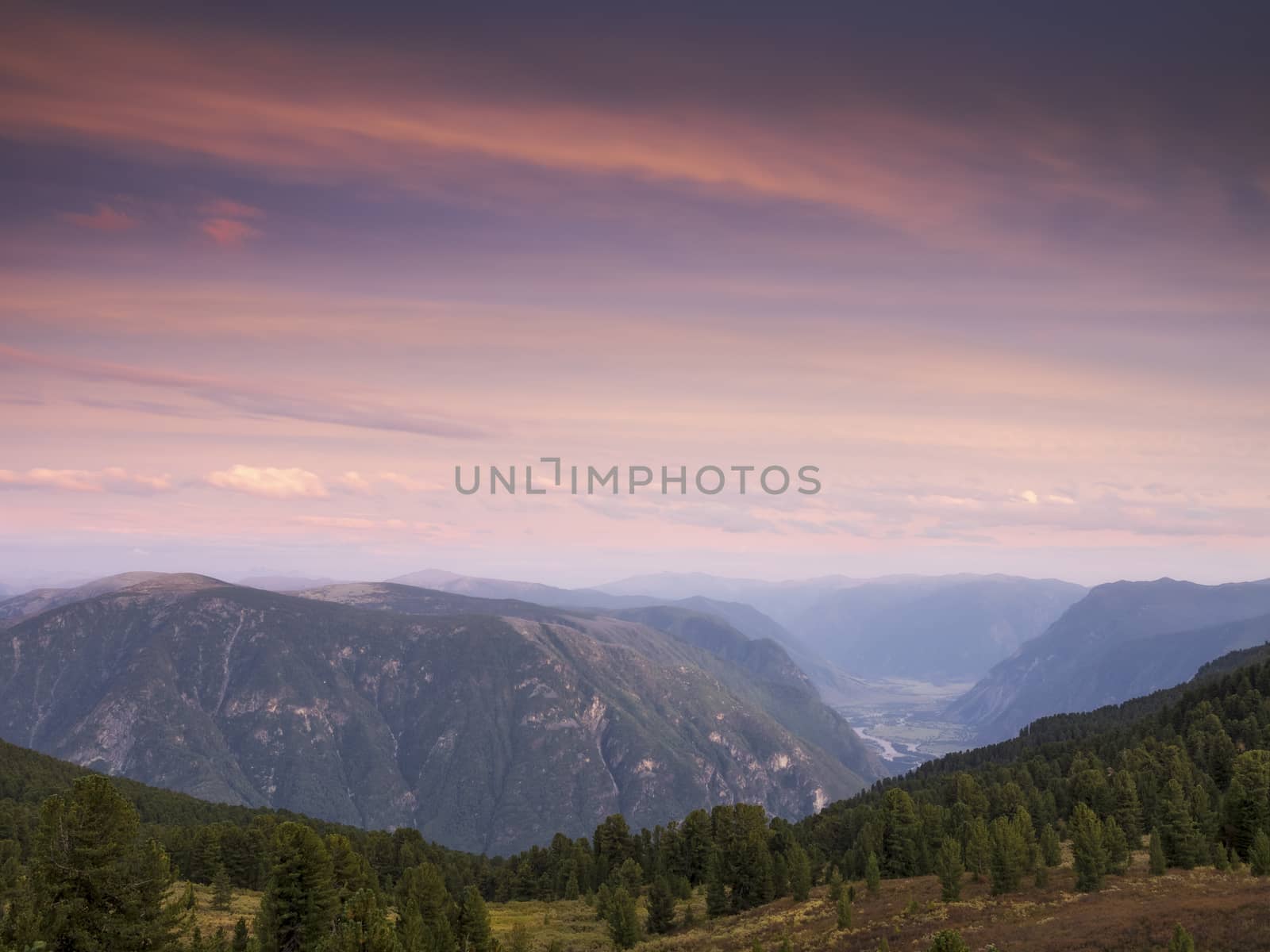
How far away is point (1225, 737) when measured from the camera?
167 meters

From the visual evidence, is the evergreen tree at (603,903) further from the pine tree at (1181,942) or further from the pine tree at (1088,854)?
the pine tree at (1181,942)

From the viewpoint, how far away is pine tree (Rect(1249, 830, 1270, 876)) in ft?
318

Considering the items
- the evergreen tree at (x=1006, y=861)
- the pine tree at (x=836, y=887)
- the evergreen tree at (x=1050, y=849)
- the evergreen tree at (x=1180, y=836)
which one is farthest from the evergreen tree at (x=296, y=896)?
the evergreen tree at (x=1180, y=836)

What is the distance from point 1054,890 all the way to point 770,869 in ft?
142

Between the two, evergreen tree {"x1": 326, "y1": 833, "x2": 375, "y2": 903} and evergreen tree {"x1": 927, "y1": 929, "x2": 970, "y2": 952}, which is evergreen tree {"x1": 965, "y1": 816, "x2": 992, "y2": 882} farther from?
evergreen tree {"x1": 326, "y1": 833, "x2": 375, "y2": 903}

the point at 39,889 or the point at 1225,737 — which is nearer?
the point at 39,889

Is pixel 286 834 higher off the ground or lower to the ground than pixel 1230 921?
higher

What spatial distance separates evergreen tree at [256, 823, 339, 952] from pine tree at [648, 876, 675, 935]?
6410 cm

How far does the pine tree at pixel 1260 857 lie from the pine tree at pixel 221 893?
417ft

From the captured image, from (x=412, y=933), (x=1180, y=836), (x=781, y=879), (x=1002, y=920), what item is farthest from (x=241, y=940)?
(x=1180, y=836)

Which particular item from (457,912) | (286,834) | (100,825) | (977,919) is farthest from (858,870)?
(100,825)

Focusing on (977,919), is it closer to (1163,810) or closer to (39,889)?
(1163,810)

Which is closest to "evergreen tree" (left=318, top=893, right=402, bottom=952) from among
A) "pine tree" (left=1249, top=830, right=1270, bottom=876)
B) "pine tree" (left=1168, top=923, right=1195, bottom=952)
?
"pine tree" (left=1168, top=923, right=1195, bottom=952)

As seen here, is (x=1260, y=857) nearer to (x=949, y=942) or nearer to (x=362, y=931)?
(x=949, y=942)
